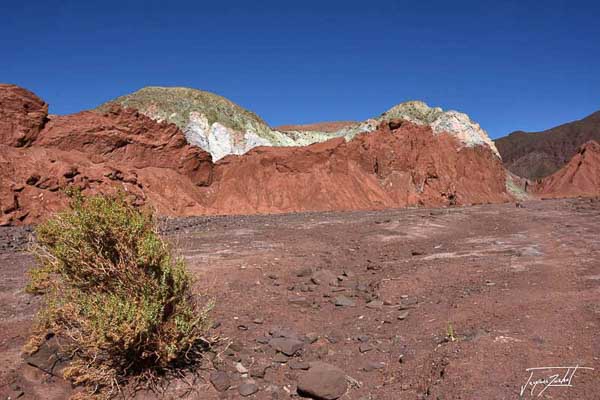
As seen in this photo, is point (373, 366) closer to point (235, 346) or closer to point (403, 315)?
point (403, 315)

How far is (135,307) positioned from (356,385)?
237 cm

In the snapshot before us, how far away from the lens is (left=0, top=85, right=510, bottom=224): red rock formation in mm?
24456

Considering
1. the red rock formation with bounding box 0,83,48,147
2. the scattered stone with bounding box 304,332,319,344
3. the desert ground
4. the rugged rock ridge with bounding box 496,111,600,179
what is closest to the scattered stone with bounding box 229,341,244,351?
the desert ground

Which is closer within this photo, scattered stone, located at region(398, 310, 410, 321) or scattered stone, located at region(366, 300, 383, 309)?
scattered stone, located at region(398, 310, 410, 321)

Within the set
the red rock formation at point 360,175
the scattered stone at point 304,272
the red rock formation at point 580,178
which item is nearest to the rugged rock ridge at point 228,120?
the red rock formation at point 360,175

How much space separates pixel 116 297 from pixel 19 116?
26722 millimetres

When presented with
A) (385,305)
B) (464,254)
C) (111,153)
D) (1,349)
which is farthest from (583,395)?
(111,153)

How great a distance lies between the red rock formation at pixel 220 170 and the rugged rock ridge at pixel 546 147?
93282mm

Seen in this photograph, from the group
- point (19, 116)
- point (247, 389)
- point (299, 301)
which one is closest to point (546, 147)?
point (19, 116)

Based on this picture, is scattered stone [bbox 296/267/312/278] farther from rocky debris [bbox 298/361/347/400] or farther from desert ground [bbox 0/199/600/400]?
rocky debris [bbox 298/361/347/400]

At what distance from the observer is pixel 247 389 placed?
453 centimetres

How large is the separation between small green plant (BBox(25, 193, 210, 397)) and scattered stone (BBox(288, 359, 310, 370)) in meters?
1.08

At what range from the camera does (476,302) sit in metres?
6.37

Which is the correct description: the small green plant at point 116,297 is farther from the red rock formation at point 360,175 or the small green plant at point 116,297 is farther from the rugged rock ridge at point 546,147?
the rugged rock ridge at point 546,147
